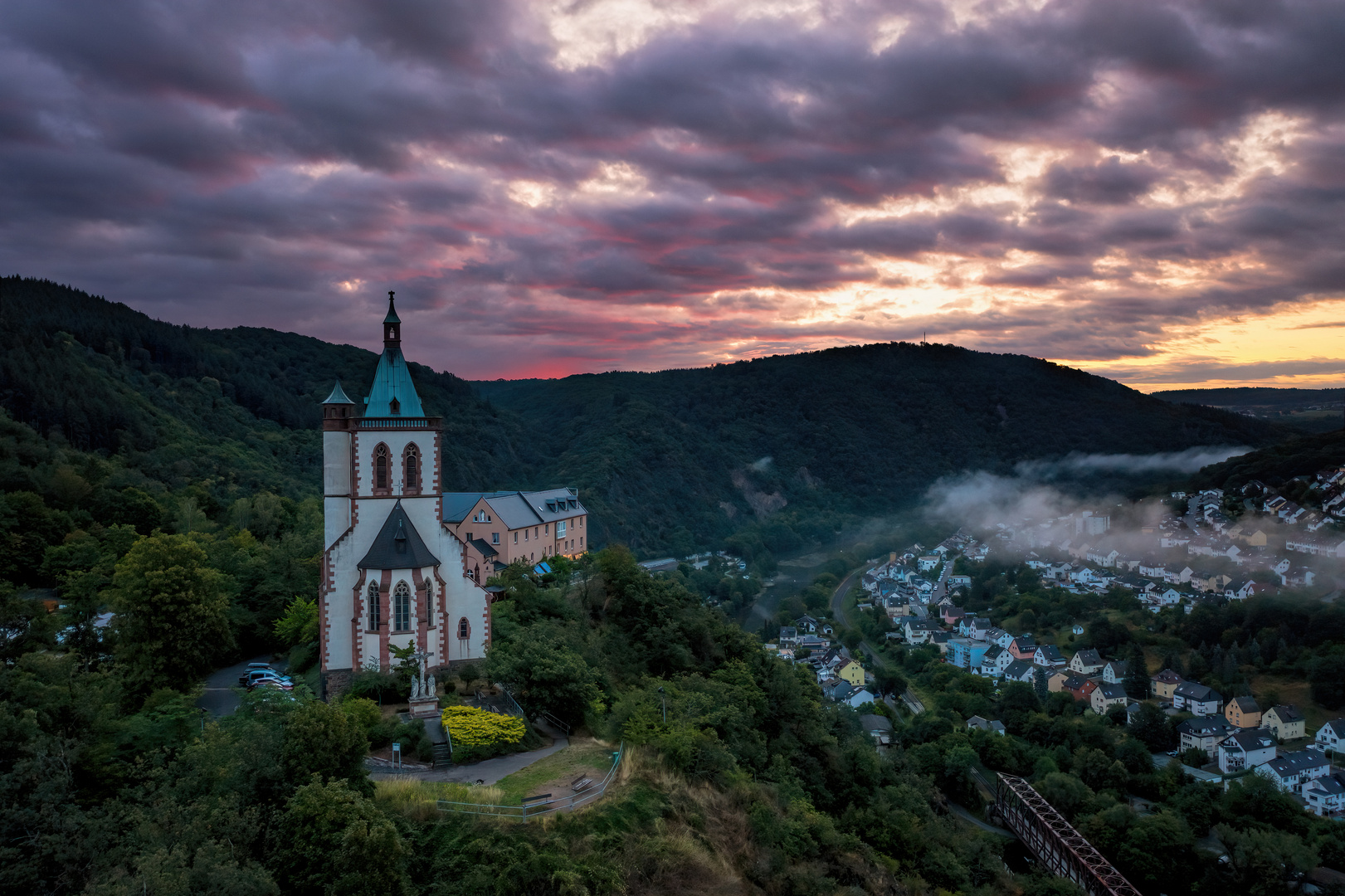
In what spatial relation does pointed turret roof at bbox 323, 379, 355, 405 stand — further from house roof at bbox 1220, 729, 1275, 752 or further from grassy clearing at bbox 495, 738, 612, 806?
house roof at bbox 1220, 729, 1275, 752

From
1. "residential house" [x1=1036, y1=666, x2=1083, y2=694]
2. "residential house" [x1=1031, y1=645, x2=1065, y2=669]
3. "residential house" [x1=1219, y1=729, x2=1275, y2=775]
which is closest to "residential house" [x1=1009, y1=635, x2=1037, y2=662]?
"residential house" [x1=1031, y1=645, x2=1065, y2=669]

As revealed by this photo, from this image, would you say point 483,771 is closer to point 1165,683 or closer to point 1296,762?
point 1296,762

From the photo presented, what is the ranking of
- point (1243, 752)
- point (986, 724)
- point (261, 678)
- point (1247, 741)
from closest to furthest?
point (261, 678) → point (1243, 752) → point (1247, 741) → point (986, 724)

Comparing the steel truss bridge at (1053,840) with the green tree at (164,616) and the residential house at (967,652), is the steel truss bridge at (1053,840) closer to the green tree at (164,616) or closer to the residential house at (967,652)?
the residential house at (967,652)

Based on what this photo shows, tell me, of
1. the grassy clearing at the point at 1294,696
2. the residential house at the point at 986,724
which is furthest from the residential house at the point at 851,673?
the grassy clearing at the point at 1294,696

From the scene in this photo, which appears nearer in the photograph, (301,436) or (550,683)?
(550,683)

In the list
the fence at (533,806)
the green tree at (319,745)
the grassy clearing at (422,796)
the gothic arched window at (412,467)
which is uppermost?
the gothic arched window at (412,467)

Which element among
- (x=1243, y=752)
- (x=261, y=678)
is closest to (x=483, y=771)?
(x=261, y=678)
